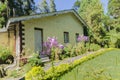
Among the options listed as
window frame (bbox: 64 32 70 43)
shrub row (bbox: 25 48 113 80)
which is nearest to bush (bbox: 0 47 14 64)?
shrub row (bbox: 25 48 113 80)

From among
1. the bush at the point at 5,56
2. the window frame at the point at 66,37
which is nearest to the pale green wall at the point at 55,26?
the window frame at the point at 66,37

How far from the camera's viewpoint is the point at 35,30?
63.8ft

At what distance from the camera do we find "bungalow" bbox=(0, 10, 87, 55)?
688 inches

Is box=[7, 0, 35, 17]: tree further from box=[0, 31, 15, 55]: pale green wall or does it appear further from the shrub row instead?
the shrub row

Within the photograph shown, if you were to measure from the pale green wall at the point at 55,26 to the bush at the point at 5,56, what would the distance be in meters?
1.44

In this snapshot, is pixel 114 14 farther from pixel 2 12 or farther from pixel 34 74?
pixel 34 74

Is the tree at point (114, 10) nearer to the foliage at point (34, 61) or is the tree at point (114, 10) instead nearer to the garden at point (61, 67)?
the garden at point (61, 67)

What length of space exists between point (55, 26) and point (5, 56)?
6.76m

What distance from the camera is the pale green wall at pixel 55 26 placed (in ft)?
61.1

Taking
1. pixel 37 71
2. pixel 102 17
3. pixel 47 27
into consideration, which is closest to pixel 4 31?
pixel 47 27

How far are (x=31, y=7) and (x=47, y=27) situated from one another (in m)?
19.6

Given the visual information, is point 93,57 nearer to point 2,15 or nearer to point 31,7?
point 2,15

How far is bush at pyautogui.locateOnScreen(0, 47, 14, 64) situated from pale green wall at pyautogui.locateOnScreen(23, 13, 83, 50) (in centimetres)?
144

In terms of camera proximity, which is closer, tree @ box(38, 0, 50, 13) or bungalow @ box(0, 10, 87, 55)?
bungalow @ box(0, 10, 87, 55)
